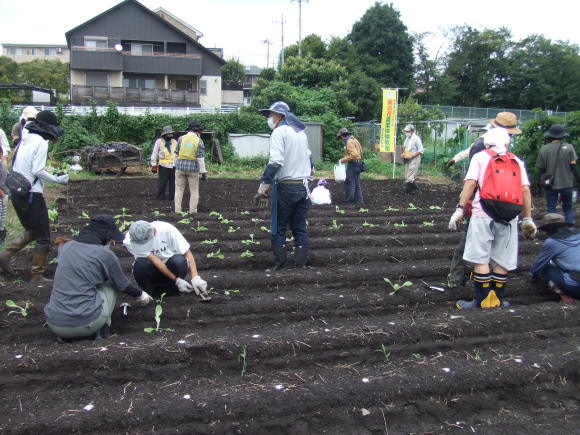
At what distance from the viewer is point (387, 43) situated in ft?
125

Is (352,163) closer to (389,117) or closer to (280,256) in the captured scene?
(280,256)

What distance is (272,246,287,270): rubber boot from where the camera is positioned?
5918 millimetres

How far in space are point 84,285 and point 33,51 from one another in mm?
93751

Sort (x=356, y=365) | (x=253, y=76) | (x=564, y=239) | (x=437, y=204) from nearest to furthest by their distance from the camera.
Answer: (x=356, y=365) → (x=564, y=239) → (x=437, y=204) → (x=253, y=76)

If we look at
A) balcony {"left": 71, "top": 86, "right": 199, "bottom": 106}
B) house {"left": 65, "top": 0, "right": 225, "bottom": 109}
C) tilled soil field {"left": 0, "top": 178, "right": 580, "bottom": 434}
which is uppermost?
house {"left": 65, "top": 0, "right": 225, "bottom": 109}

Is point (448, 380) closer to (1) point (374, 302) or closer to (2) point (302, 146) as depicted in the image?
(1) point (374, 302)

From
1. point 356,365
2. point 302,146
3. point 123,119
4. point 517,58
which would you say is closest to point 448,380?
point 356,365

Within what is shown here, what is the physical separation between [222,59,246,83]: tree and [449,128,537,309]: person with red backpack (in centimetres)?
5000

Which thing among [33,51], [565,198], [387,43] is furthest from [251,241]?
[33,51]

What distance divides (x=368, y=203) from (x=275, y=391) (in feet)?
27.5

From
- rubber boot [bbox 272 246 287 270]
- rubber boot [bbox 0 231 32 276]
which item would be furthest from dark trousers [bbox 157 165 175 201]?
rubber boot [bbox 272 246 287 270]

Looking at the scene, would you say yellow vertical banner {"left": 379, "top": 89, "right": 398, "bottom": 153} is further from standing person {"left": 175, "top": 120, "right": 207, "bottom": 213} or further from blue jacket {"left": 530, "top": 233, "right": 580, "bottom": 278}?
blue jacket {"left": 530, "top": 233, "right": 580, "bottom": 278}

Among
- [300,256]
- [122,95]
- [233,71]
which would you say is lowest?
[300,256]

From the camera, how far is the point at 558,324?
4.43m
